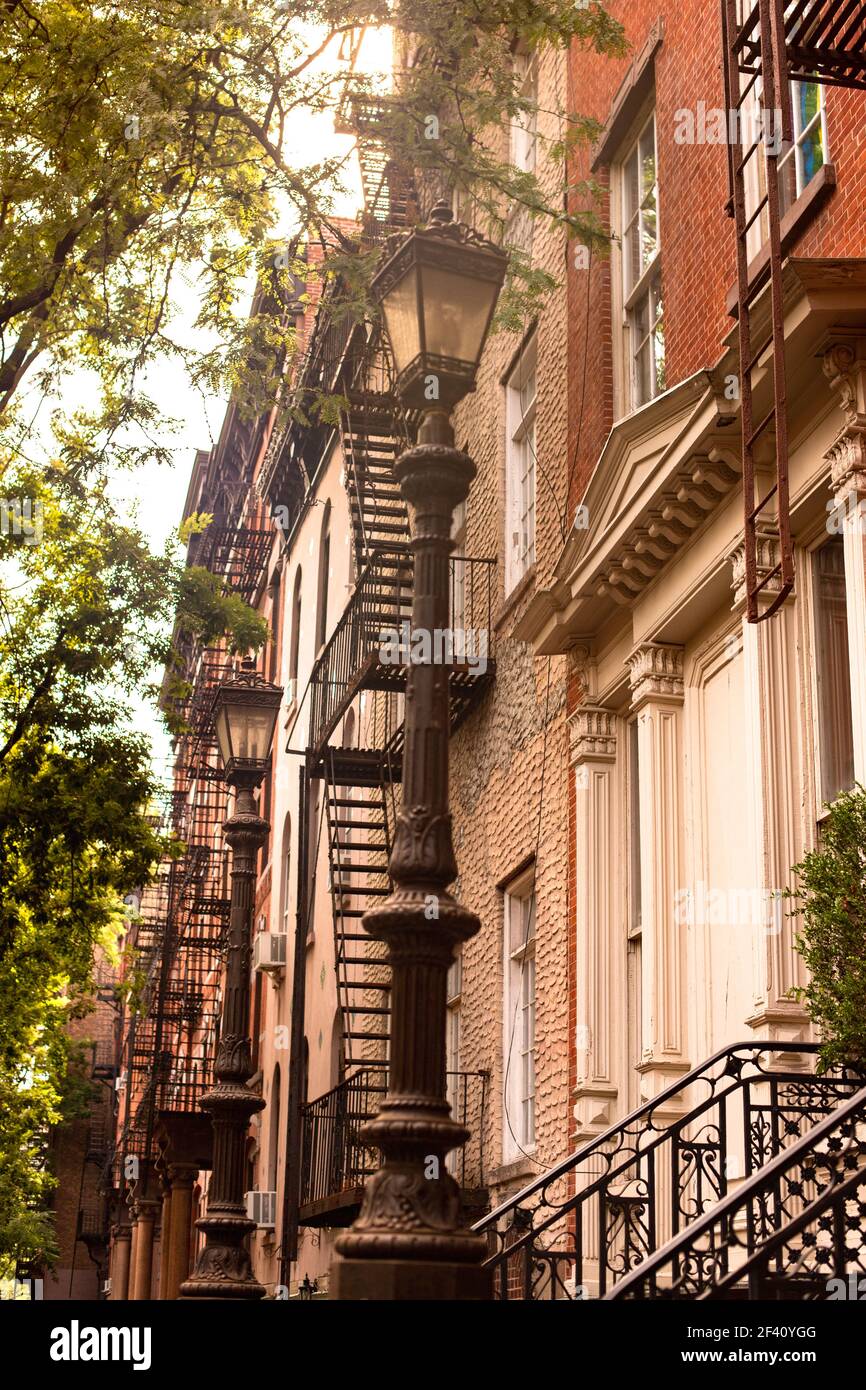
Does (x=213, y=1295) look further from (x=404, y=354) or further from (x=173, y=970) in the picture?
(x=173, y=970)

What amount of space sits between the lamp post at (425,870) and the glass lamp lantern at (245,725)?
7.04 meters

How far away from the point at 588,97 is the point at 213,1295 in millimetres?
10160

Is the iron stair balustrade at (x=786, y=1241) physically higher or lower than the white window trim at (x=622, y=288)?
lower

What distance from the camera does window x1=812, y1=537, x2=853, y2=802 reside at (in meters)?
9.20

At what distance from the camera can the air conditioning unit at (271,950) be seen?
2666 centimetres

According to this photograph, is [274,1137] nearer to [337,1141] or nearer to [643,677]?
[337,1141]

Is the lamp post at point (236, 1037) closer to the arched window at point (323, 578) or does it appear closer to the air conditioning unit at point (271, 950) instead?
the arched window at point (323, 578)

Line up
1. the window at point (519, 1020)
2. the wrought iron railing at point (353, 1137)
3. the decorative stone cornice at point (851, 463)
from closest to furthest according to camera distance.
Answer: the decorative stone cornice at point (851, 463) → the window at point (519, 1020) → the wrought iron railing at point (353, 1137)

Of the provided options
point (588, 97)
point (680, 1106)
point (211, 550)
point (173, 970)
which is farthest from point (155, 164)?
point (173, 970)

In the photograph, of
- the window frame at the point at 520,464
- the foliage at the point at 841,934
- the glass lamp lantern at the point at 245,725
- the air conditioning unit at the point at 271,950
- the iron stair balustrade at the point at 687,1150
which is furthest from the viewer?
the air conditioning unit at the point at 271,950

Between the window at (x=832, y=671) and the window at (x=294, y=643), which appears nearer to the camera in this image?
the window at (x=832, y=671)

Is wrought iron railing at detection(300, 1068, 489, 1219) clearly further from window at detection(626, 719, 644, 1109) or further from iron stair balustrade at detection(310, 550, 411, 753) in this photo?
iron stair balustrade at detection(310, 550, 411, 753)

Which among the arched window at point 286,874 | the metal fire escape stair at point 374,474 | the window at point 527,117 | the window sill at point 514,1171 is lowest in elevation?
the window sill at point 514,1171

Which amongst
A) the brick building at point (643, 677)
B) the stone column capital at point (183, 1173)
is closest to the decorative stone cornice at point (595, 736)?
the brick building at point (643, 677)
